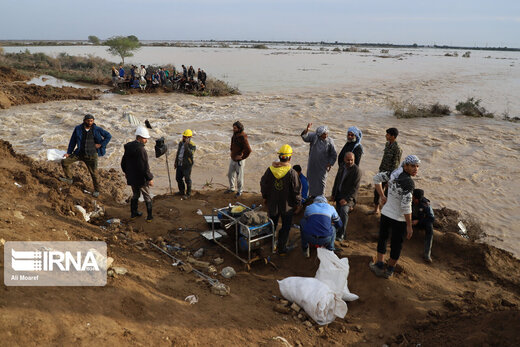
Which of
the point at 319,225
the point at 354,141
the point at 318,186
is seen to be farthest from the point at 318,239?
the point at 354,141

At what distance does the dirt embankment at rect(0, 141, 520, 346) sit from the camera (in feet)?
9.81

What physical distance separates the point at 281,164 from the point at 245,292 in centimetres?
175

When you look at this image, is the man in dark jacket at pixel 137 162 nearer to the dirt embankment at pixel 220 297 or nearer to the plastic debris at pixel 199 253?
the dirt embankment at pixel 220 297

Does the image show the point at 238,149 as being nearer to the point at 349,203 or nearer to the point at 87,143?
the point at 349,203

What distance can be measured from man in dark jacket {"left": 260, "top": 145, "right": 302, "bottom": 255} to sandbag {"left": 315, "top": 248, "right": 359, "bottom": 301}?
0.97 meters

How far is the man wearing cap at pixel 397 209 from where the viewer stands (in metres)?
4.11

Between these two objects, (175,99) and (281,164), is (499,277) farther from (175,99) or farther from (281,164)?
(175,99)

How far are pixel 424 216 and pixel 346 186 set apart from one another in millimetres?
1218

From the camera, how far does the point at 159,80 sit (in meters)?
22.5

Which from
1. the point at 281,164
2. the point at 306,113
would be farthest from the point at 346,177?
the point at 306,113

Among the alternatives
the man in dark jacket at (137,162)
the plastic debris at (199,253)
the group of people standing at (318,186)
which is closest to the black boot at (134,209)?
the group of people standing at (318,186)

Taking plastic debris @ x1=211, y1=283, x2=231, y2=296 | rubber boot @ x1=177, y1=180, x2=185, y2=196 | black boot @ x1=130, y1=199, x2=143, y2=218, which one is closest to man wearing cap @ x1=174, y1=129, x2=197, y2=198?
rubber boot @ x1=177, y1=180, x2=185, y2=196

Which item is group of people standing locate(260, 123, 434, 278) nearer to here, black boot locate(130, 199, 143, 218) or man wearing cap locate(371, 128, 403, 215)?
man wearing cap locate(371, 128, 403, 215)

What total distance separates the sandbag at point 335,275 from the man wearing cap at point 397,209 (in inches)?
24.3
